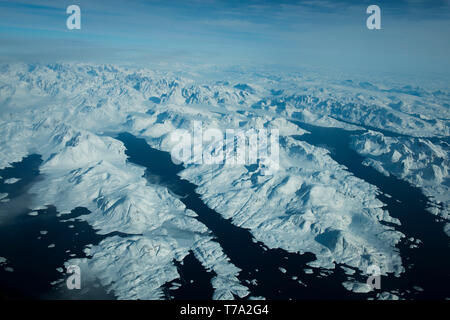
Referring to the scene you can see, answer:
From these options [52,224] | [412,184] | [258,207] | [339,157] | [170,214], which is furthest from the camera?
[339,157]

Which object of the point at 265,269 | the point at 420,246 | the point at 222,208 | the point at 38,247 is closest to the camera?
the point at 265,269

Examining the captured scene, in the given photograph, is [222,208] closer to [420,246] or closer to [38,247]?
[38,247]

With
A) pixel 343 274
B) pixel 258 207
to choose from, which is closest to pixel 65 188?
pixel 258 207

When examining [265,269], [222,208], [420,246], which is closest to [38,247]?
[222,208]

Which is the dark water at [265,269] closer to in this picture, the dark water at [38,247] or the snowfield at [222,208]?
the snowfield at [222,208]

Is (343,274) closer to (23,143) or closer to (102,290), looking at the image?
(102,290)

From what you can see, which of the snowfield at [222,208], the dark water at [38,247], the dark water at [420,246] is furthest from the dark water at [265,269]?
the dark water at [38,247]
